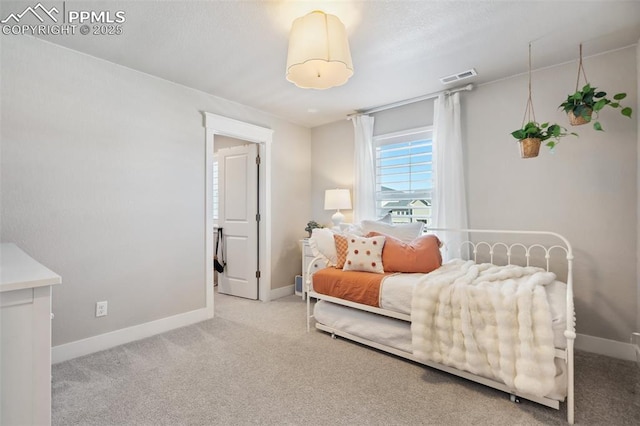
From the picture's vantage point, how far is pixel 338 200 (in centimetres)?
395

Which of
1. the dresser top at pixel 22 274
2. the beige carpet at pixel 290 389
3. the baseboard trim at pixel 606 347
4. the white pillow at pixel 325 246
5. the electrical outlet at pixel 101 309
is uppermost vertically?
the dresser top at pixel 22 274

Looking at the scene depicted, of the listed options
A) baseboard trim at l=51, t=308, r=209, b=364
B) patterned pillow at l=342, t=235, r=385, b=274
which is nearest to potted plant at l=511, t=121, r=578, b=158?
patterned pillow at l=342, t=235, r=385, b=274

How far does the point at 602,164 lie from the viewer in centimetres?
254

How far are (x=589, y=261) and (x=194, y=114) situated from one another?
377 centimetres

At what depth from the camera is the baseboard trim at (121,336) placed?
2426mm

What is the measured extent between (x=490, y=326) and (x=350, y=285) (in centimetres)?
107

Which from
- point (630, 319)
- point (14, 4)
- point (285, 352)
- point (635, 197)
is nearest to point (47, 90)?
point (14, 4)

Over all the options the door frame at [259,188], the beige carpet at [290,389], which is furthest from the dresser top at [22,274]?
the door frame at [259,188]

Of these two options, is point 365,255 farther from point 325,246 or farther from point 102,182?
point 102,182

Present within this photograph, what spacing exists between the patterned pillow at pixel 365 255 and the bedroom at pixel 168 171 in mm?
1101

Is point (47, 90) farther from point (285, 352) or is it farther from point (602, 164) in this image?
point (602, 164)

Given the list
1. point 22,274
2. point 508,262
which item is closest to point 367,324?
point 508,262

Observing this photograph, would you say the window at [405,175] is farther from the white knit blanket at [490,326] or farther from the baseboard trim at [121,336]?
the baseboard trim at [121,336]

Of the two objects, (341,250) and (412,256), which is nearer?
(412,256)
